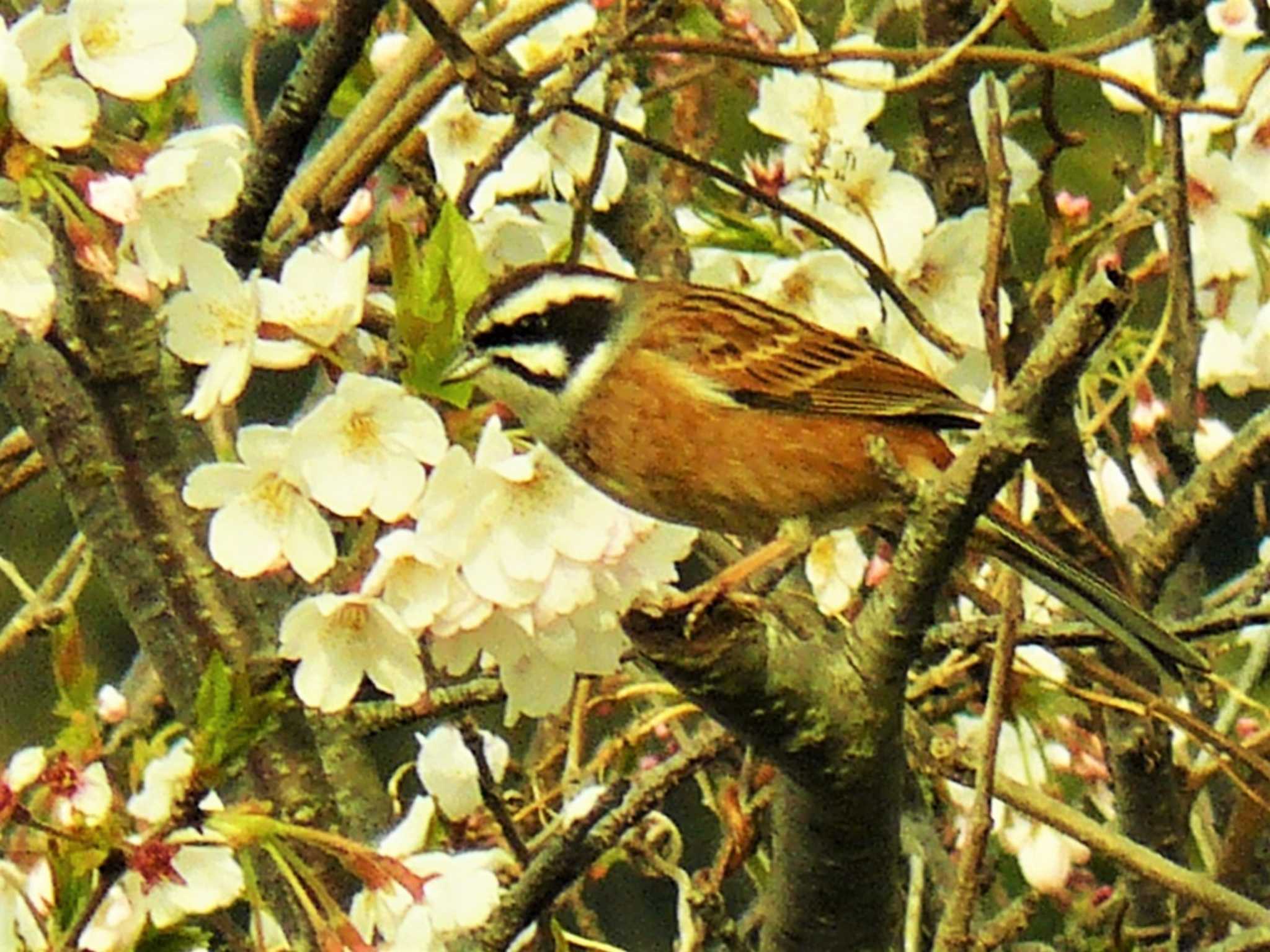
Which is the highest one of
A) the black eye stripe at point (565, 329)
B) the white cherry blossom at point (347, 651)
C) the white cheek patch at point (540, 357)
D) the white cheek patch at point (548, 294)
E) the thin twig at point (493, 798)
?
the white cheek patch at point (548, 294)

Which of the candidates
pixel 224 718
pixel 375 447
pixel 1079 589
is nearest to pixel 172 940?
pixel 224 718

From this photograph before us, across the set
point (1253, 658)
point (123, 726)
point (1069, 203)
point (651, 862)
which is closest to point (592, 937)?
point (651, 862)

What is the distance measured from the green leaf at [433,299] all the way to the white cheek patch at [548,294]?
0.26 m

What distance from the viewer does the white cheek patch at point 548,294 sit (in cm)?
196

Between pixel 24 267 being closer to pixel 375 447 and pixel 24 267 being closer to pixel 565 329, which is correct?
pixel 375 447

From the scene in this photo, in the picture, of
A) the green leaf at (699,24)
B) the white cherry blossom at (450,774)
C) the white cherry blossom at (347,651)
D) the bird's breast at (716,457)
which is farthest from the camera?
the green leaf at (699,24)

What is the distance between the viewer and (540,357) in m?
2.06

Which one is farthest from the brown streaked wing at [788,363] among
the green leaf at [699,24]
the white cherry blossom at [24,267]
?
the white cherry blossom at [24,267]

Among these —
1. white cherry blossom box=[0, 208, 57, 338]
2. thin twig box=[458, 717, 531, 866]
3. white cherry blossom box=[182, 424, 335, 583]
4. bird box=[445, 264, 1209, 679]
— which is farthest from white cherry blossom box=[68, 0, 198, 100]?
thin twig box=[458, 717, 531, 866]

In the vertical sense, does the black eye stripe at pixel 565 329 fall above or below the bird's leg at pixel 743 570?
above

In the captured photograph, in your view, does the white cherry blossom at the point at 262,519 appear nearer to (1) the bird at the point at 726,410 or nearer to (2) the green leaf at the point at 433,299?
(2) the green leaf at the point at 433,299

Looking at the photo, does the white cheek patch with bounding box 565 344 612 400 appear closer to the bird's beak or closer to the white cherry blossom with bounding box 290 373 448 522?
the bird's beak

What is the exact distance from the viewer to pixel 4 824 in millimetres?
1774

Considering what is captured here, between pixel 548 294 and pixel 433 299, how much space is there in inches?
15.9
